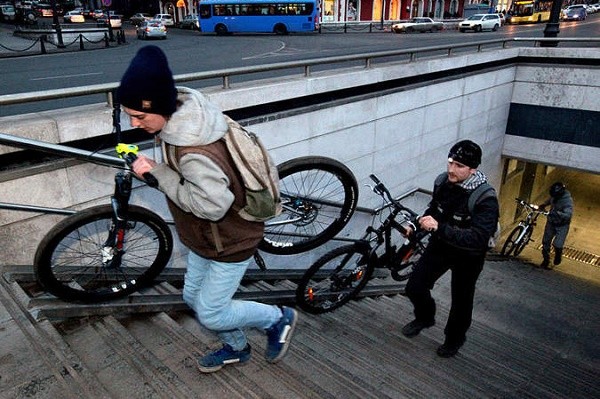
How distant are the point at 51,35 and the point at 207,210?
75.9ft

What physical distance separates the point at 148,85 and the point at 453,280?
9.80 ft

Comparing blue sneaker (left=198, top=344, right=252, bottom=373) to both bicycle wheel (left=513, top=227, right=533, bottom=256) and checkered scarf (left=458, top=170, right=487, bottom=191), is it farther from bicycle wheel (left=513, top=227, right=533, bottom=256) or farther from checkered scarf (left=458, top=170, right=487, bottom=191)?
bicycle wheel (left=513, top=227, right=533, bottom=256)

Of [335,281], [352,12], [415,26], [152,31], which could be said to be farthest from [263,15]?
[335,281]

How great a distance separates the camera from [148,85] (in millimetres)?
1961

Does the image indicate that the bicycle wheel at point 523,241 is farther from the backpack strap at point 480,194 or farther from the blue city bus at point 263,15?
the blue city bus at point 263,15

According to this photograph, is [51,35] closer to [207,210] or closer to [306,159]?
[306,159]

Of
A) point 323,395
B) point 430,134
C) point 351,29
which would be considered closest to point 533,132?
point 430,134

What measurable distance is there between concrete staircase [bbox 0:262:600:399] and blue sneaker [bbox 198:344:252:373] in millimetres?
50

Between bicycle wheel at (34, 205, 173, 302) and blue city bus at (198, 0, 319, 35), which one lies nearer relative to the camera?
bicycle wheel at (34, 205, 173, 302)

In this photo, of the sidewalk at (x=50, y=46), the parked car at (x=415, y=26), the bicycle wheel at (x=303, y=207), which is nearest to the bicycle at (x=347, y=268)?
the bicycle wheel at (x=303, y=207)

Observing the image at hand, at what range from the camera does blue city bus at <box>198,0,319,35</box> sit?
27.1 m

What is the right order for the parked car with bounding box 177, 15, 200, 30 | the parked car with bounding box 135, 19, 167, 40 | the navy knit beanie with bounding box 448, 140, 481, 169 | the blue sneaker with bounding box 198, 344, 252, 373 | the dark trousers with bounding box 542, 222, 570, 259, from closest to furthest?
the blue sneaker with bounding box 198, 344, 252, 373
the navy knit beanie with bounding box 448, 140, 481, 169
the dark trousers with bounding box 542, 222, 570, 259
the parked car with bounding box 135, 19, 167, 40
the parked car with bounding box 177, 15, 200, 30

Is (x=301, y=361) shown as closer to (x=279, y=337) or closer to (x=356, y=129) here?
(x=279, y=337)

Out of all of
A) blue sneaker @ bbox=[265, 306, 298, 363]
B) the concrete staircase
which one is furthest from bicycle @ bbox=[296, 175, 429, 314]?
blue sneaker @ bbox=[265, 306, 298, 363]
